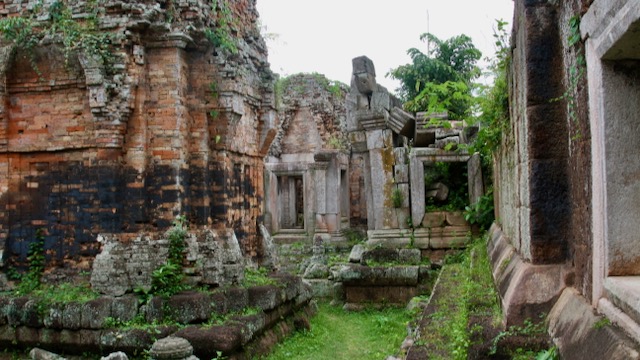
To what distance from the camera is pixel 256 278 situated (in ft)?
31.1

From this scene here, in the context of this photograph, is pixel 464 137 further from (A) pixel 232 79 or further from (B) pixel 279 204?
(B) pixel 279 204

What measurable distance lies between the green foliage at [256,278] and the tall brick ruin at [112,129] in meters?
1.01

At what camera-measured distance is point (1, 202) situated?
29.8 feet

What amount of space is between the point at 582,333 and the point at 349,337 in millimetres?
7034

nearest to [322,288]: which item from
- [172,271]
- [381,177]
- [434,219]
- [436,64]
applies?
[381,177]

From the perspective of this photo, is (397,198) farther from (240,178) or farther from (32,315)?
(32,315)

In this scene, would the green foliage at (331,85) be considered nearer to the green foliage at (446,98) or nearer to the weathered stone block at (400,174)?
the green foliage at (446,98)

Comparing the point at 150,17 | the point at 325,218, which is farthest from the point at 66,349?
the point at 325,218

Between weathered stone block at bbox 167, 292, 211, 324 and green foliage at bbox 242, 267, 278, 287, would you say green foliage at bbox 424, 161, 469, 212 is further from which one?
weathered stone block at bbox 167, 292, 211, 324

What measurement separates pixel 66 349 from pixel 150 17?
472cm

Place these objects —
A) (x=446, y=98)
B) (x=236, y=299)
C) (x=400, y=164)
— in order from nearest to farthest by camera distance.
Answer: (x=236, y=299) → (x=400, y=164) → (x=446, y=98)

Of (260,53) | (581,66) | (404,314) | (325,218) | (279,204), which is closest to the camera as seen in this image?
(581,66)

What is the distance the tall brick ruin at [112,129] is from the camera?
8.65 m

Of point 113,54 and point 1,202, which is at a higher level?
point 113,54
